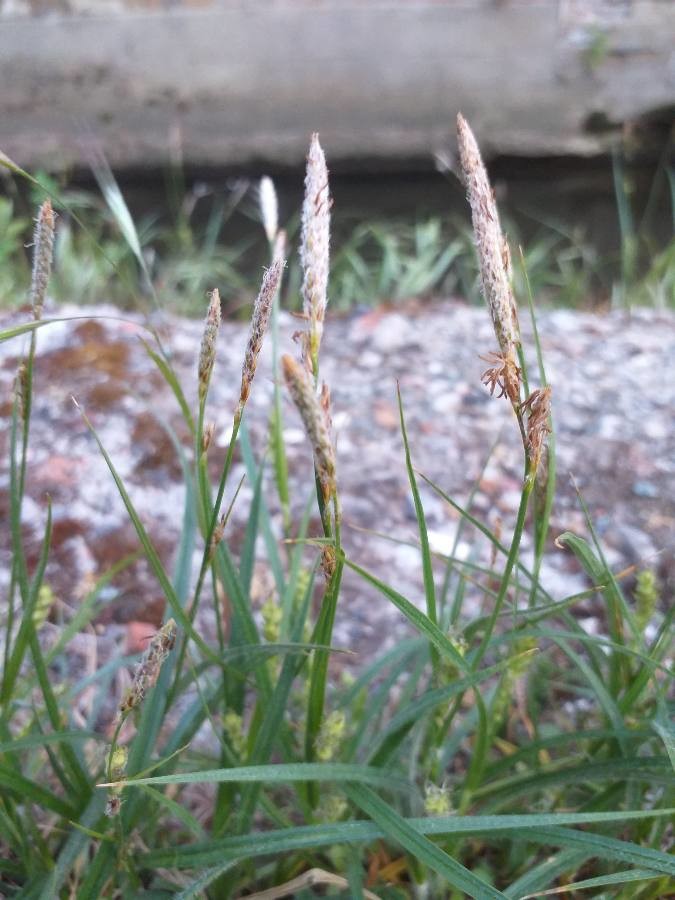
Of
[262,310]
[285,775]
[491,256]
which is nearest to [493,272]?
[491,256]

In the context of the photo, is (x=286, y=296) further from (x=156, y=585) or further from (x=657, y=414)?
(x=156, y=585)

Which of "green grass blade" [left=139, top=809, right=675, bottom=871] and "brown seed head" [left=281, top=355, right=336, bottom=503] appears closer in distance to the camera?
"brown seed head" [left=281, top=355, right=336, bottom=503]

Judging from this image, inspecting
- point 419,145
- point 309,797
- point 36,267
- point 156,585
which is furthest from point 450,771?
point 419,145

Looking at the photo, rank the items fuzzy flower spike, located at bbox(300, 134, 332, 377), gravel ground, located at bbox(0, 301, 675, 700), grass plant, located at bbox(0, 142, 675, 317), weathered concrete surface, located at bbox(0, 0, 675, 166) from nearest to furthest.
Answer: fuzzy flower spike, located at bbox(300, 134, 332, 377)
gravel ground, located at bbox(0, 301, 675, 700)
grass plant, located at bbox(0, 142, 675, 317)
weathered concrete surface, located at bbox(0, 0, 675, 166)

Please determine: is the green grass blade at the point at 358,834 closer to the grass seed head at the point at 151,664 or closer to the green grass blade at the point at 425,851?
the green grass blade at the point at 425,851

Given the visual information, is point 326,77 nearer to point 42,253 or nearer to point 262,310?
point 42,253

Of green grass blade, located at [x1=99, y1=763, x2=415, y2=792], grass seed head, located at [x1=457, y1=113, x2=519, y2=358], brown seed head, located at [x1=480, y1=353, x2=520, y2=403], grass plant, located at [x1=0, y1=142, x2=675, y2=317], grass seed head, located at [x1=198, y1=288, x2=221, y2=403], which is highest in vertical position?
grass plant, located at [x1=0, y1=142, x2=675, y2=317]

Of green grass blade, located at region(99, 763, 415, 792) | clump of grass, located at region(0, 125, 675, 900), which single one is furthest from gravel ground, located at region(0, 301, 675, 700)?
green grass blade, located at region(99, 763, 415, 792)

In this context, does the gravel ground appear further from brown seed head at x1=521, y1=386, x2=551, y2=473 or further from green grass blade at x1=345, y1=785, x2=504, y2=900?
A: brown seed head at x1=521, y1=386, x2=551, y2=473

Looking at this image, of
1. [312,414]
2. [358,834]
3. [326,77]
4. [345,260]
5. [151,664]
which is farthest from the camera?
[326,77]
